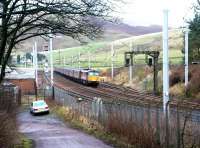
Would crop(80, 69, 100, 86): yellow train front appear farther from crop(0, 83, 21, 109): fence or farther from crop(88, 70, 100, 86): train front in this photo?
crop(0, 83, 21, 109): fence

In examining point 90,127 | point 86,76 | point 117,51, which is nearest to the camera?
point 90,127

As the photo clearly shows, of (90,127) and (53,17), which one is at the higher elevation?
(53,17)

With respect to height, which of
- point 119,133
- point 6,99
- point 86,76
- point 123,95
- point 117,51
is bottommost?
point 123,95

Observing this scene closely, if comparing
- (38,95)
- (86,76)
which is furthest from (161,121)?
(38,95)

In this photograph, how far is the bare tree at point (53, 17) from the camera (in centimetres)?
1570

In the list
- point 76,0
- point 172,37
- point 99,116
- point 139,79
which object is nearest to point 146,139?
point 76,0

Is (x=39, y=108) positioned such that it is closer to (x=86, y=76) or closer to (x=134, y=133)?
(x=86, y=76)

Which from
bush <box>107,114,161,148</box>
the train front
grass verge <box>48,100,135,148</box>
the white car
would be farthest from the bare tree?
the train front

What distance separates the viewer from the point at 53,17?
17172 millimetres

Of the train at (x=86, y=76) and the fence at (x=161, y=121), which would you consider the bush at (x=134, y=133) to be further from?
the train at (x=86, y=76)

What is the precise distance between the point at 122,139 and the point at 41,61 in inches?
6104

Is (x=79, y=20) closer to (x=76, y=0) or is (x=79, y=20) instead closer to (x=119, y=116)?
(x=76, y=0)

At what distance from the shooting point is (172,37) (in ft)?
482

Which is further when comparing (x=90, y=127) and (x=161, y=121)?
(x=90, y=127)
